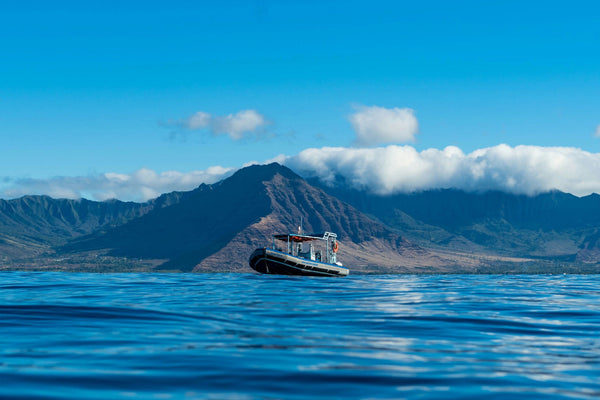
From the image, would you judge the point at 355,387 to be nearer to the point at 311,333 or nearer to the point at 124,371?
the point at 124,371

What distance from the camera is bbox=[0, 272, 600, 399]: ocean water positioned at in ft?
42.2

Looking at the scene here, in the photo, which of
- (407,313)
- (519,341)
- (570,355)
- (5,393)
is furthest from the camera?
(407,313)

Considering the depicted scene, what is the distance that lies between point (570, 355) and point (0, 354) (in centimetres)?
Result: 1639

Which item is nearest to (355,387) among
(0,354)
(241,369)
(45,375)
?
(241,369)

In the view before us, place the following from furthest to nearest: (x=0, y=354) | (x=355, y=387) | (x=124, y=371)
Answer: (x=0, y=354) < (x=124, y=371) < (x=355, y=387)

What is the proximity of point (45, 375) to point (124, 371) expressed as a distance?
174cm

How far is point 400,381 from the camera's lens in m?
13.8

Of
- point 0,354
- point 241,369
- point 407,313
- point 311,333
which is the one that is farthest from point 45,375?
point 407,313

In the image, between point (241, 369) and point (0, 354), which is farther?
point (0, 354)

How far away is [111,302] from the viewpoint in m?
33.2

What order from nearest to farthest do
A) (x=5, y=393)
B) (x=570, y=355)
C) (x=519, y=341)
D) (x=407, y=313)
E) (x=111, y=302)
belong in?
(x=5, y=393)
(x=570, y=355)
(x=519, y=341)
(x=407, y=313)
(x=111, y=302)

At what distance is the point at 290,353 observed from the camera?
17.2 metres

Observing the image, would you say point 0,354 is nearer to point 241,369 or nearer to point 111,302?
point 241,369

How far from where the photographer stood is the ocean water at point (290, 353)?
1288 cm
